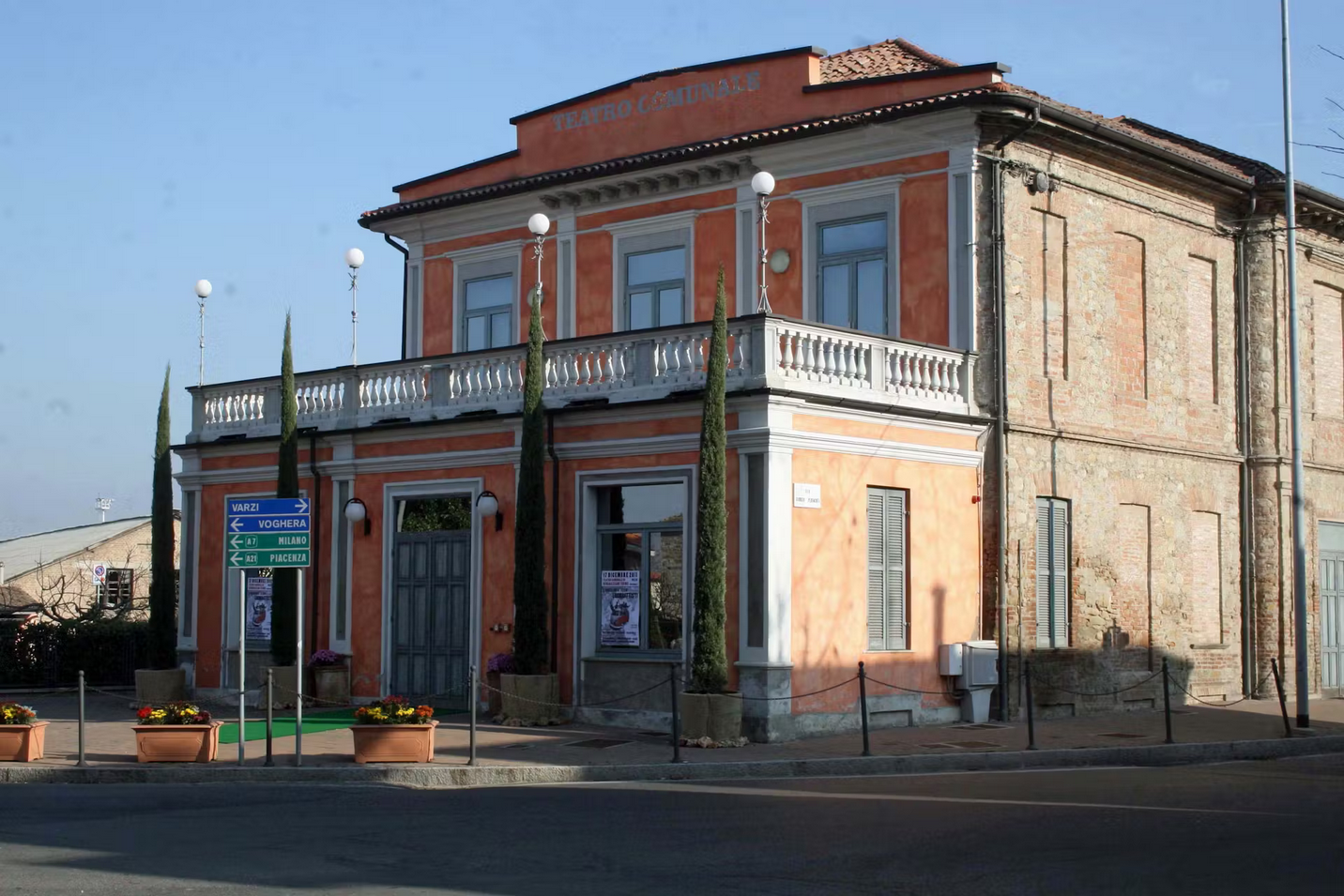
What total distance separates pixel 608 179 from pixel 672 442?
7.29 metres

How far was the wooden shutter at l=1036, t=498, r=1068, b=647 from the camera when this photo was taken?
23.2 metres

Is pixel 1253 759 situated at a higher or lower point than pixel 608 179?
lower

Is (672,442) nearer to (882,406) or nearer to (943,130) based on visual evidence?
(882,406)

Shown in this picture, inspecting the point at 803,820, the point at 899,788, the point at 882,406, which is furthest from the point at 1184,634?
the point at 803,820

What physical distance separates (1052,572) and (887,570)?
137 inches

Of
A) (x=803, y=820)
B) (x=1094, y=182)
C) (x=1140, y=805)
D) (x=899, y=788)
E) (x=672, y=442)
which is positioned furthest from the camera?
(x=1094, y=182)

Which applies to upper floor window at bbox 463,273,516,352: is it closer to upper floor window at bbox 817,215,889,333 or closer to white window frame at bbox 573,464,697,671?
upper floor window at bbox 817,215,889,333

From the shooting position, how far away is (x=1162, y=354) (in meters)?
25.7

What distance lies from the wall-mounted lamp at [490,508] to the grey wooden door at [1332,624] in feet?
49.6

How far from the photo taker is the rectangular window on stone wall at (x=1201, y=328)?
1038 inches

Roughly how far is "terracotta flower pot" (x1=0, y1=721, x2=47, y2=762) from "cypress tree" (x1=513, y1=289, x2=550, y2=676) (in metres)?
6.01

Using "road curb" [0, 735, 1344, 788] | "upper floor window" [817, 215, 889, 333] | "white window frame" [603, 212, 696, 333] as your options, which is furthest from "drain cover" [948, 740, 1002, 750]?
"white window frame" [603, 212, 696, 333]

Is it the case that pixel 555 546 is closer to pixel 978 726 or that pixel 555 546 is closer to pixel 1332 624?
pixel 978 726

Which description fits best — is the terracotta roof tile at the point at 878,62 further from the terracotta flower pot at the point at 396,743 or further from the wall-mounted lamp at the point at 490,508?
the terracotta flower pot at the point at 396,743
